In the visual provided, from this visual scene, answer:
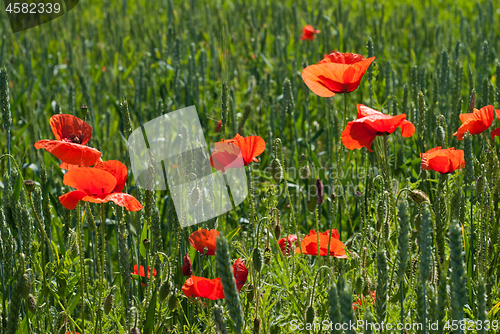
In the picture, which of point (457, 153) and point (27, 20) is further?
point (27, 20)

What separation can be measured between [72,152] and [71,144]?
15mm

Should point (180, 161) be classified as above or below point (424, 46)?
above

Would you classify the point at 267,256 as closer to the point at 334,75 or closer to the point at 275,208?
the point at 275,208

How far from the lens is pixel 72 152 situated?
96 cm

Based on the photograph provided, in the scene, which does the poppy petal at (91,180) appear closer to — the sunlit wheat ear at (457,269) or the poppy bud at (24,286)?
the poppy bud at (24,286)

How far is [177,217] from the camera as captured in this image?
1142mm

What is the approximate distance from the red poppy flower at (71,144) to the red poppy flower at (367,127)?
50 cm

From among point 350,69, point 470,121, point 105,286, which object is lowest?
point 105,286

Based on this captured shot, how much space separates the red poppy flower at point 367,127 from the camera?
971 millimetres

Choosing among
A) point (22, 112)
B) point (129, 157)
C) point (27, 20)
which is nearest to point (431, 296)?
point (129, 157)

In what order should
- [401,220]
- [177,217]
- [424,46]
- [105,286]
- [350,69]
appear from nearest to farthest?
[401,220]
[350,69]
[177,217]
[105,286]
[424,46]

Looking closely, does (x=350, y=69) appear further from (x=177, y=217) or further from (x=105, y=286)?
(x=105, y=286)

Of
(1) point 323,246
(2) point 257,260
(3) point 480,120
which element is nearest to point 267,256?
(1) point 323,246

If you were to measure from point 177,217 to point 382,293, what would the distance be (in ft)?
1.79
